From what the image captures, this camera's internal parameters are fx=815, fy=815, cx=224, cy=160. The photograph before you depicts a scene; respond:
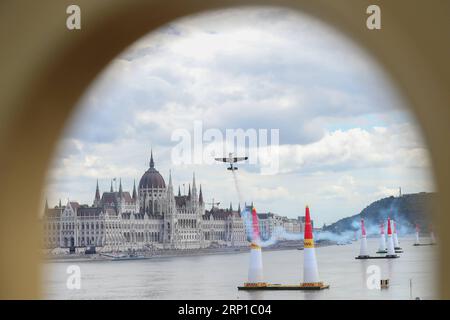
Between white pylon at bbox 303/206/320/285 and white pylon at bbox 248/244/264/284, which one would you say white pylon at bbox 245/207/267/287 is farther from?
white pylon at bbox 303/206/320/285

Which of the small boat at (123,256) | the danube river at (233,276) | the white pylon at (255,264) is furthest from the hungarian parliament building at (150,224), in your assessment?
the white pylon at (255,264)

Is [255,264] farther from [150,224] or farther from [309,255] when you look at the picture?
[150,224]

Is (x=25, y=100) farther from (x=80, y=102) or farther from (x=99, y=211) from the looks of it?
(x=99, y=211)

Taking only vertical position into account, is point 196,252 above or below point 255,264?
below

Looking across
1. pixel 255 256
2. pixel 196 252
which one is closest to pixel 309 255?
pixel 255 256

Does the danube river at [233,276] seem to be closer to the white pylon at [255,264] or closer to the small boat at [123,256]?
the white pylon at [255,264]

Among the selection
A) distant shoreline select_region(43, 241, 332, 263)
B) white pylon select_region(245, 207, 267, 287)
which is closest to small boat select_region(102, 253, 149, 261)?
distant shoreline select_region(43, 241, 332, 263)

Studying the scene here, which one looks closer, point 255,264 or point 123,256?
point 255,264
